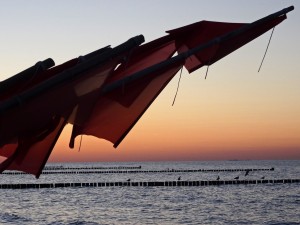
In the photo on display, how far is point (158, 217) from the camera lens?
53375 mm

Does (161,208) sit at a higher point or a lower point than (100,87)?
lower

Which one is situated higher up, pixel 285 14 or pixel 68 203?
pixel 285 14

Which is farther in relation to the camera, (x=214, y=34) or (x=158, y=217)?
(x=158, y=217)

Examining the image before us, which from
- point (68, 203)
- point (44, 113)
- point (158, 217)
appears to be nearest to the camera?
point (44, 113)

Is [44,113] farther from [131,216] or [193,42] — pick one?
[131,216]

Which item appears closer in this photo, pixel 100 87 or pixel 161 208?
pixel 100 87

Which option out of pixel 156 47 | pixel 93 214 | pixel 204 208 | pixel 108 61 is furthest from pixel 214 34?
pixel 204 208

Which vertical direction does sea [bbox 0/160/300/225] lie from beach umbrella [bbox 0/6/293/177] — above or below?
below

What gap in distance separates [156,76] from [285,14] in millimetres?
2045

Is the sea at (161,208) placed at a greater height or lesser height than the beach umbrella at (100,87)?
lesser

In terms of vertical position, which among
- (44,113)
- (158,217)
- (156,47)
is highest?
(156,47)

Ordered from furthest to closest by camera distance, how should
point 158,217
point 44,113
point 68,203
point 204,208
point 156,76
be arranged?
point 68,203 → point 204,208 → point 158,217 → point 156,76 → point 44,113

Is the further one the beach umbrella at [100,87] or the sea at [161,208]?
the sea at [161,208]

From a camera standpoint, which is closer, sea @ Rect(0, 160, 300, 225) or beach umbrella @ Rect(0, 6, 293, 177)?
beach umbrella @ Rect(0, 6, 293, 177)
